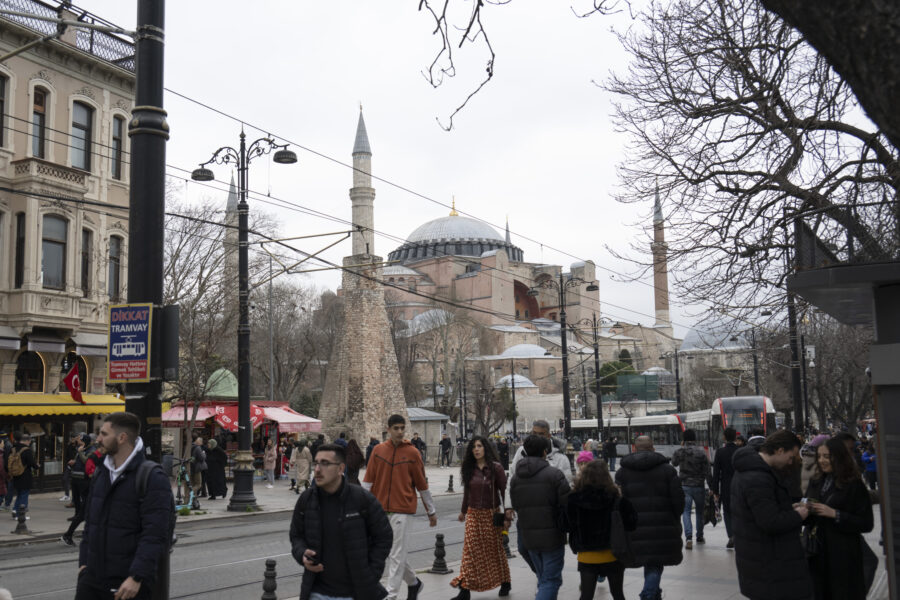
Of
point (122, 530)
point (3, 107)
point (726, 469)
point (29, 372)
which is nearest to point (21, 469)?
point (29, 372)

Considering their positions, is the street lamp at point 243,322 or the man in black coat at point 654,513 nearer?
the man in black coat at point 654,513

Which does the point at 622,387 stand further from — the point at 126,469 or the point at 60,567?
the point at 126,469

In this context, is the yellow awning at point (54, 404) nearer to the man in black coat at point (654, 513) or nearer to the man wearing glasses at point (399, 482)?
the man wearing glasses at point (399, 482)

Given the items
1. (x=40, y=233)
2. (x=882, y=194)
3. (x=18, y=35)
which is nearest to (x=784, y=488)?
(x=882, y=194)

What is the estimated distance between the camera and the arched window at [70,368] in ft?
74.8

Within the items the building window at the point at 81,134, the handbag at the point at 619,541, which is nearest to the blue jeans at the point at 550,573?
the handbag at the point at 619,541

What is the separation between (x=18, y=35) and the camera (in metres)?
21.5

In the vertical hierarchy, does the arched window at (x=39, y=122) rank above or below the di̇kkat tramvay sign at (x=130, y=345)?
above

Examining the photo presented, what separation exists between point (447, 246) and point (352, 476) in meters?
94.8

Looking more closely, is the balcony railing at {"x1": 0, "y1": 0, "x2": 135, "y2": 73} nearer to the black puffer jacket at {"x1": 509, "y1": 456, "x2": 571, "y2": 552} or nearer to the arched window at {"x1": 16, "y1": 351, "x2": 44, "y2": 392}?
the arched window at {"x1": 16, "y1": 351, "x2": 44, "y2": 392}

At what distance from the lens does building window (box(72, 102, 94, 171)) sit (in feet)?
76.6

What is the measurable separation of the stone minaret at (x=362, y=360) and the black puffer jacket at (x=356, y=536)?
42.9m

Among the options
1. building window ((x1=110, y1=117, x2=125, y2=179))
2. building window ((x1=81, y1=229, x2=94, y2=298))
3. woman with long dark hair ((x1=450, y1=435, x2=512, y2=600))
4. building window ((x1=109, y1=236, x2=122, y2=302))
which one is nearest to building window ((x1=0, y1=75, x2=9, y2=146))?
building window ((x1=81, y1=229, x2=94, y2=298))

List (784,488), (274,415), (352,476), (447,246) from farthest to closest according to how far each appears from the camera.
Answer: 1. (447,246)
2. (274,415)
3. (352,476)
4. (784,488)
